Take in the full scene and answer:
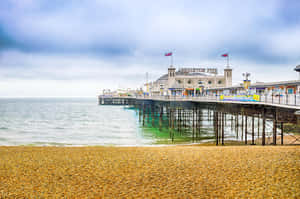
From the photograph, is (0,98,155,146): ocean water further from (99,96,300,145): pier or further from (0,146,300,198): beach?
(0,146,300,198): beach

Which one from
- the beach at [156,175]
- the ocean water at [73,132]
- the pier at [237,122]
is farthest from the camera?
the ocean water at [73,132]

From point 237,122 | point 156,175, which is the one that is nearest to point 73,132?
point 237,122

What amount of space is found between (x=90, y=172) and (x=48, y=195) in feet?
6.09

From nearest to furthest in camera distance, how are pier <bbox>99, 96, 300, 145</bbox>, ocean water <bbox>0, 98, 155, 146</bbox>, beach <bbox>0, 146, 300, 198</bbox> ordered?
beach <bbox>0, 146, 300, 198</bbox> → pier <bbox>99, 96, 300, 145</bbox> → ocean water <bbox>0, 98, 155, 146</bbox>

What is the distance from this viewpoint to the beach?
6910 millimetres

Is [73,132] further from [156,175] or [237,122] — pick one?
[156,175]

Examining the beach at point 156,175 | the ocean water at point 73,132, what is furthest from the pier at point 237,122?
the ocean water at point 73,132

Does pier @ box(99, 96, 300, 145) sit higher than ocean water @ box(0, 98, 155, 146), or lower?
higher

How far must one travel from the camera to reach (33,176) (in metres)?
8.29

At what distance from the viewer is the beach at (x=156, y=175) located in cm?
691

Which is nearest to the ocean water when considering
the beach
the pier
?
the pier

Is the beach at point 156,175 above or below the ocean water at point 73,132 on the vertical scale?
above

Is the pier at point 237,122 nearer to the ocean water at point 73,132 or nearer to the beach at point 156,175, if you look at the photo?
the beach at point 156,175

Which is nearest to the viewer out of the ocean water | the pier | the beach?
the beach
